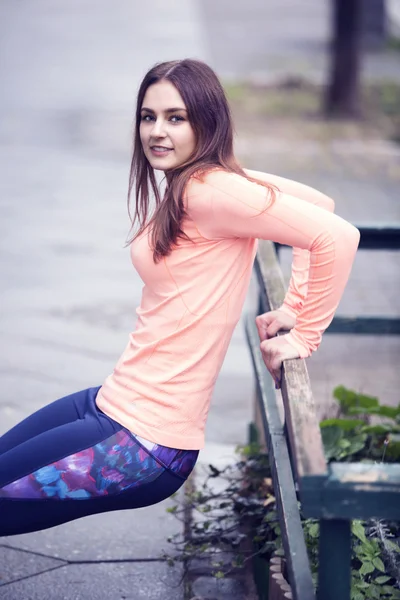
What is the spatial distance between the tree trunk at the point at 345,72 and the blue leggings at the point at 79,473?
1040cm

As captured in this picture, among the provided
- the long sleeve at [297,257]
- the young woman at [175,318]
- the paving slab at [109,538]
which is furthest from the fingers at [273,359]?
the paving slab at [109,538]

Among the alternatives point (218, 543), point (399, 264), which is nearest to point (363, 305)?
point (399, 264)

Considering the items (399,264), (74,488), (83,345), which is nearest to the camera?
(74,488)

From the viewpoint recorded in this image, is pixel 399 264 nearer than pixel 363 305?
No

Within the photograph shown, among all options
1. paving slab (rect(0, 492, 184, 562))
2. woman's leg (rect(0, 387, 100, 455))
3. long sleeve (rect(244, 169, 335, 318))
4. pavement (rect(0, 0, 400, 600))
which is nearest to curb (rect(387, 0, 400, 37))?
pavement (rect(0, 0, 400, 600))

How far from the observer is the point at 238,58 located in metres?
17.5

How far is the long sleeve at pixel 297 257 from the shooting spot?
2.73 m

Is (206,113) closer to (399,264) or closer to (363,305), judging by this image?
(363,305)

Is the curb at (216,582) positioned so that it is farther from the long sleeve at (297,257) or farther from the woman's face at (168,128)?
the woman's face at (168,128)

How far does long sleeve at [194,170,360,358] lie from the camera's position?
7.72ft

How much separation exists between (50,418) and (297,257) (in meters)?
0.92

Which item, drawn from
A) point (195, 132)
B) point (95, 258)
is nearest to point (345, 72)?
point (95, 258)

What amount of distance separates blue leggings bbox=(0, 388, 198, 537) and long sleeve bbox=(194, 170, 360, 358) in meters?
0.51

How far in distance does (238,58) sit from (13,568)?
15386 mm
